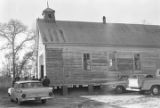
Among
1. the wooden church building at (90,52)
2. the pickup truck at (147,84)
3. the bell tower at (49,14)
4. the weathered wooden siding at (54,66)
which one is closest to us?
the pickup truck at (147,84)

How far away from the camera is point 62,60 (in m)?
23.6

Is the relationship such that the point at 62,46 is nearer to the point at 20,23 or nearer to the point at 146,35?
the point at 146,35

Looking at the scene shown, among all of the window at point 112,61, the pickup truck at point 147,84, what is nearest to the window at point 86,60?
the window at point 112,61

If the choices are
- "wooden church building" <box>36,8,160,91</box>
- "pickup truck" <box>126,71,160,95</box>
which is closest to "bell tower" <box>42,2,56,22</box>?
"wooden church building" <box>36,8,160,91</box>

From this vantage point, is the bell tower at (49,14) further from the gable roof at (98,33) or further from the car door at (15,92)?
the car door at (15,92)

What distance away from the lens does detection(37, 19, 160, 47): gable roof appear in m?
24.6

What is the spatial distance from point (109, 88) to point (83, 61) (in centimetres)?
343

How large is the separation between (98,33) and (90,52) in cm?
308

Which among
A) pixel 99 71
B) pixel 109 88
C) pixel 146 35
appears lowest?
pixel 109 88

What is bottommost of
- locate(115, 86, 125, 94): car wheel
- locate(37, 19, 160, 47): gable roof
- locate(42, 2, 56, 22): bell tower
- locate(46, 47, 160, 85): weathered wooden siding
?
locate(115, 86, 125, 94): car wheel

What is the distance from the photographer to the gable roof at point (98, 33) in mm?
24562

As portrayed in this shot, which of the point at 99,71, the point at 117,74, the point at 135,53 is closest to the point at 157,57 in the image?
the point at 135,53

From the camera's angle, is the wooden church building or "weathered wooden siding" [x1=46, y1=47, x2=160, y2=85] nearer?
"weathered wooden siding" [x1=46, y1=47, x2=160, y2=85]

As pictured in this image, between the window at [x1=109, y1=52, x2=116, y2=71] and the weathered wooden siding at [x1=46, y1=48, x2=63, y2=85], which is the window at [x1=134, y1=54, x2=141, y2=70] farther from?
the weathered wooden siding at [x1=46, y1=48, x2=63, y2=85]
